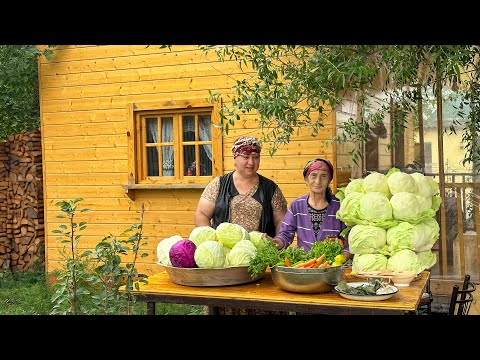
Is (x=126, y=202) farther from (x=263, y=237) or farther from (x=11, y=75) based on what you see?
(x=263, y=237)

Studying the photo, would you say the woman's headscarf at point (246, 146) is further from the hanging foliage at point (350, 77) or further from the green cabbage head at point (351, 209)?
the green cabbage head at point (351, 209)

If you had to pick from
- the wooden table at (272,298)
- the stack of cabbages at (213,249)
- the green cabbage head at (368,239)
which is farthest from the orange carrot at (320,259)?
the stack of cabbages at (213,249)

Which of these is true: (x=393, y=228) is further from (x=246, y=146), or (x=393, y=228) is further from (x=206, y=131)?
(x=206, y=131)

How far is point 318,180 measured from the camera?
15.6 ft

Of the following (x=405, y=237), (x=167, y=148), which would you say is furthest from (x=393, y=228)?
(x=167, y=148)

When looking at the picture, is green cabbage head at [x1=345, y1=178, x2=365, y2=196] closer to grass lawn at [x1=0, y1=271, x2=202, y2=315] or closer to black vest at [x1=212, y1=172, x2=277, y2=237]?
black vest at [x1=212, y1=172, x2=277, y2=237]

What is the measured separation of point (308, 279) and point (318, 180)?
1.52 metres

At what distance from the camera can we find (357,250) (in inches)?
149

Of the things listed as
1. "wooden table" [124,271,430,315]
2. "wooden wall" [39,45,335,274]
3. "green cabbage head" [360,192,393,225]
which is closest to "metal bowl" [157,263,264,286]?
"wooden table" [124,271,430,315]

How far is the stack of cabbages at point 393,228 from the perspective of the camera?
3.71 meters

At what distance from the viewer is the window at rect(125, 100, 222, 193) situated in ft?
28.0

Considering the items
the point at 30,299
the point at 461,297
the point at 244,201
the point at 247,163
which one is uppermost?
the point at 247,163

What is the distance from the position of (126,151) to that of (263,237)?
550cm

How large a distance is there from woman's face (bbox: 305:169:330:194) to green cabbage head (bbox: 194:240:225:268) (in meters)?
1.38
